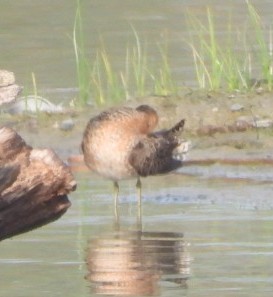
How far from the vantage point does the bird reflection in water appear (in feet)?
21.3

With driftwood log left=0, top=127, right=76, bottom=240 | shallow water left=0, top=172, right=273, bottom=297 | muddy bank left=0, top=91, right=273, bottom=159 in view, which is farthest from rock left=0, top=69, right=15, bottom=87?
muddy bank left=0, top=91, right=273, bottom=159

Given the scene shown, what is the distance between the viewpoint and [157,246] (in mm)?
7547

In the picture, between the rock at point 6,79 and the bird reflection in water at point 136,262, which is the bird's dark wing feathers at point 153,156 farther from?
the rock at point 6,79

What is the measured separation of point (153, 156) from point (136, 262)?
213 centimetres

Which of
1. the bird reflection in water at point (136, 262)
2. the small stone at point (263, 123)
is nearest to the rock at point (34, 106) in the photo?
the small stone at point (263, 123)

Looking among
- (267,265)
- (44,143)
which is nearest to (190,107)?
(44,143)

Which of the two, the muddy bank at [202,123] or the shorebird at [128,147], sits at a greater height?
the shorebird at [128,147]

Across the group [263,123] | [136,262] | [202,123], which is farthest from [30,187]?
[202,123]

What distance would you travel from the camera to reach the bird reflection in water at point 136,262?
650cm

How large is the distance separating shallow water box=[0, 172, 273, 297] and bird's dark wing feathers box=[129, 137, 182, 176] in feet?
0.60

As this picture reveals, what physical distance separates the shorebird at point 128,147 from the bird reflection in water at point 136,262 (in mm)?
1124

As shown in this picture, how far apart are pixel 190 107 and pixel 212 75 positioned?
2.25 ft

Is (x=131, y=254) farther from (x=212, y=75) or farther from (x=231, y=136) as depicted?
(x=212, y=75)

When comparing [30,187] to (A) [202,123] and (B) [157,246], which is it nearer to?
(B) [157,246]
